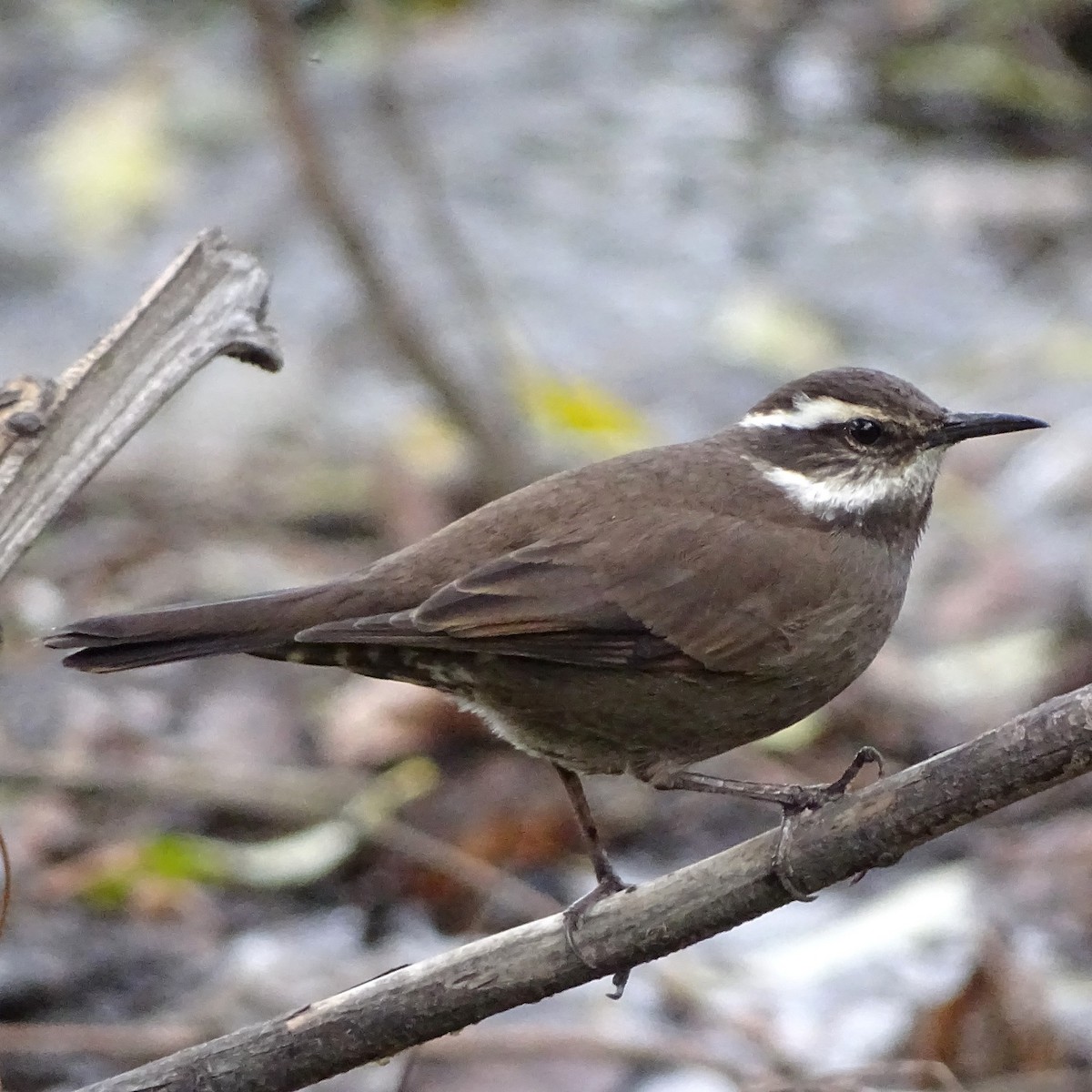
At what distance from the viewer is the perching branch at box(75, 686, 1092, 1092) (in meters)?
3.63

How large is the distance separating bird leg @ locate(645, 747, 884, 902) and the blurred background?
0.87 meters

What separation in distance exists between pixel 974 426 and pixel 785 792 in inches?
53.6

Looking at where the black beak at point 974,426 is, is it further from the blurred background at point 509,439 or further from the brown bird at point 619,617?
the blurred background at point 509,439

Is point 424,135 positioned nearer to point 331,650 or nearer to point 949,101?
point 949,101

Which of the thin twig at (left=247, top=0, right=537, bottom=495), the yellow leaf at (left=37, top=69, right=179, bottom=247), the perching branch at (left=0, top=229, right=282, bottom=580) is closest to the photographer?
the perching branch at (left=0, top=229, right=282, bottom=580)

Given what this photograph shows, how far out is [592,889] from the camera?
4871 mm

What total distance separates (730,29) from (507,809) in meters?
Answer: 10.2

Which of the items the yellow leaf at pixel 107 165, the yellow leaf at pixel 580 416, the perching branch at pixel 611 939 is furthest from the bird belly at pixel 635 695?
the yellow leaf at pixel 107 165

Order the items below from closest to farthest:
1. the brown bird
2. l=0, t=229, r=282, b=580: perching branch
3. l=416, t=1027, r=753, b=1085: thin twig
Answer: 1. l=0, t=229, r=282, b=580: perching branch
2. the brown bird
3. l=416, t=1027, r=753, b=1085: thin twig

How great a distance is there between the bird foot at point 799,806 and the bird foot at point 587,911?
40 cm

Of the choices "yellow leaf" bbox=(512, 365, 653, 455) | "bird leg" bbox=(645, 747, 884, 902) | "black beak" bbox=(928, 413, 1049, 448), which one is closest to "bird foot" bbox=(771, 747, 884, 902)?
"bird leg" bbox=(645, 747, 884, 902)

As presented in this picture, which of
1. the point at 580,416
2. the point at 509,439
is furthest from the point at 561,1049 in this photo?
the point at 580,416

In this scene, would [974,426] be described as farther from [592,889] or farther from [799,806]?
[592,889]

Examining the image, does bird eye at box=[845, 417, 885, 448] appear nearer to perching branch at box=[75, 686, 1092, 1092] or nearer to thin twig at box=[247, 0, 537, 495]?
perching branch at box=[75, 686, 1092, 1092]
